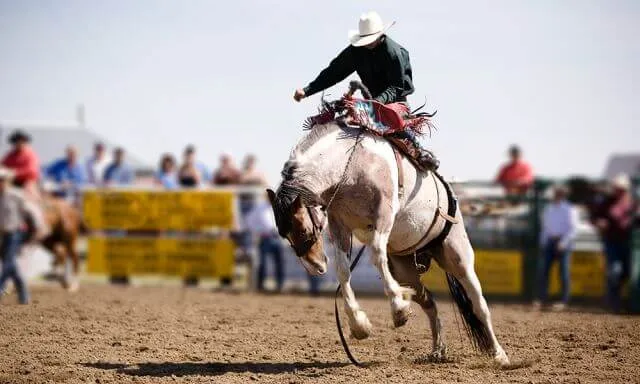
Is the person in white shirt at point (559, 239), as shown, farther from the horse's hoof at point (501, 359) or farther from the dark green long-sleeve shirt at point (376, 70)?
the dark green long-sleeve shirt at point (376, 70)

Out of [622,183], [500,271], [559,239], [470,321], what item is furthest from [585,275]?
[470,321]

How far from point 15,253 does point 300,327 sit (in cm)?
437

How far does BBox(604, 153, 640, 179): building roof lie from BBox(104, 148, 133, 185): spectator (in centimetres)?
1781

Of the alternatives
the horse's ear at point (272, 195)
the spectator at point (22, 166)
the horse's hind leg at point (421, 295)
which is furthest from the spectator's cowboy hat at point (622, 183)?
the spectator at point (22, 166)

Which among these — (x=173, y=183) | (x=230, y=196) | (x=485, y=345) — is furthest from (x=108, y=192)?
(x=485, y=345)

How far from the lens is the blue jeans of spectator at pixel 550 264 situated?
42.1 feet

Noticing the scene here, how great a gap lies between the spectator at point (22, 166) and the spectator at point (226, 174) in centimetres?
320

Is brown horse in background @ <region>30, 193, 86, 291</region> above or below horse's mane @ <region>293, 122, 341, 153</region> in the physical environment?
below

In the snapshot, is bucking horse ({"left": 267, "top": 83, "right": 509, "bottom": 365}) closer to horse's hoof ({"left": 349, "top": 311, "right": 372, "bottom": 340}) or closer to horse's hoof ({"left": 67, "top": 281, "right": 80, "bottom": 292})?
horse's hoof ({"left": 349, "top": 311, "right": 372, "bottom": 340})

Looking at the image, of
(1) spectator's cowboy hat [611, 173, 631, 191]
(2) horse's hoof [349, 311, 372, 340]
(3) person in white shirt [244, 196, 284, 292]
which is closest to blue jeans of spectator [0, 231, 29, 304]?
(3) person in white shirt [244, 196, 284, 292]

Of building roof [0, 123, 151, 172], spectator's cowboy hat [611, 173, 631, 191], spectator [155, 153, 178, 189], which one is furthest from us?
building roof [0, 123, 151, 172]

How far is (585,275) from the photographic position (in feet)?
43.1

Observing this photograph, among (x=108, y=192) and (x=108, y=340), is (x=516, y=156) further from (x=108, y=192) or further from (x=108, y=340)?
(x=108, y=340)

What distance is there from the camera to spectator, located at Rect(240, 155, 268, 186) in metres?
15.5
